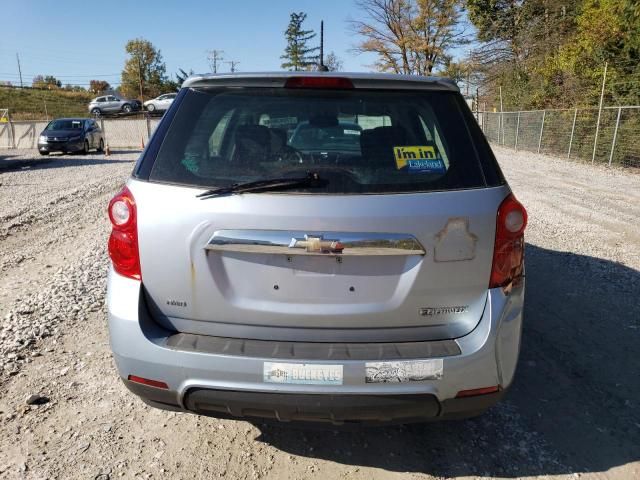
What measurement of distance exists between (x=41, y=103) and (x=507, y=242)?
68.4m

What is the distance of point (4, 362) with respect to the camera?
12.0 feet

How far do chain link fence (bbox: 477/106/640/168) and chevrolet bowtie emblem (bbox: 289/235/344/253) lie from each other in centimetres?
1629

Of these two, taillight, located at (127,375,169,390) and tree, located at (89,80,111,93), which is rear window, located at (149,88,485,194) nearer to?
taillight, located at (127,375,169,390)

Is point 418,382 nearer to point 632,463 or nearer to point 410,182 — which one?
point 410,182

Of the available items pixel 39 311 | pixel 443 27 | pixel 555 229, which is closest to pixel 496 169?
pixel 39 311

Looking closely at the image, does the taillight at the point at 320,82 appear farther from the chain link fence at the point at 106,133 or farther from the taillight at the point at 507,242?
the chain link fence at the point at 106,133

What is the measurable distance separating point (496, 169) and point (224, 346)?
146cm

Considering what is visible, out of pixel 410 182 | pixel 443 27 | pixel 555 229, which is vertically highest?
pixel 443 27

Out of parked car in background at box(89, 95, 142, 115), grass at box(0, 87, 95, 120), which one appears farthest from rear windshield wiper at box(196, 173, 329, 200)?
grass at box(0, 87, 95, 120)

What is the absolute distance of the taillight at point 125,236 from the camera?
2.34 m

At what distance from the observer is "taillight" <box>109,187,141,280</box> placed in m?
2.34

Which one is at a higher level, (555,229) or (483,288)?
(483,288)

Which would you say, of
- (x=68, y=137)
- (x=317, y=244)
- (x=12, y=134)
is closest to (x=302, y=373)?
(x=317, y=244)

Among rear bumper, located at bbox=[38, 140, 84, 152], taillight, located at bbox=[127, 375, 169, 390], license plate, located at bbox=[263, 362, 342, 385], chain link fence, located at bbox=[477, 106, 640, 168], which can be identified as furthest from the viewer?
rear bumper, located at bbox=[38, 140, 84, 152]
